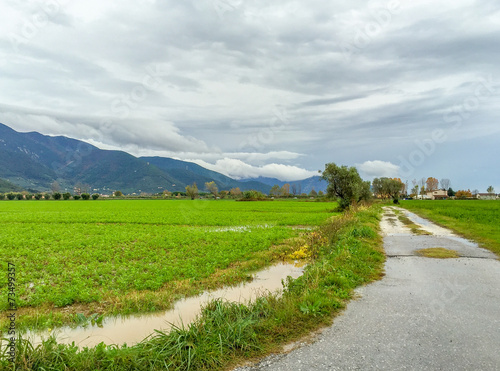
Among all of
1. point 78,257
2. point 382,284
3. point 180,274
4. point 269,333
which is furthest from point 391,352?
point 78,257

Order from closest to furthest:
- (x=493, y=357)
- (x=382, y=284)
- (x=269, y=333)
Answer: (x=493, y=357)
(x=269, y=333)
(x=382, y=284)

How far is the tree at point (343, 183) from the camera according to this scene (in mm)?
50188

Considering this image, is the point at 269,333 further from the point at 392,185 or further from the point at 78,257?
the point at 392,185

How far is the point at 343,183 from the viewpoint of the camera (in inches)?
1987

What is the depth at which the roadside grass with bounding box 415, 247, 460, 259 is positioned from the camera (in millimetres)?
13492

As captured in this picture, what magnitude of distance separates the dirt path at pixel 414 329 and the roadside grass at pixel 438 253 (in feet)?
9.31

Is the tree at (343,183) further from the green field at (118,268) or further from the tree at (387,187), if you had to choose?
the tree at (387,187)

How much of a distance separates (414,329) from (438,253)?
9858 millimetres

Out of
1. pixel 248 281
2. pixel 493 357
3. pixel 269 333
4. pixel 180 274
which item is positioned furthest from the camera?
pixel 180 274

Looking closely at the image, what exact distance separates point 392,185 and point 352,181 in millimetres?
78686

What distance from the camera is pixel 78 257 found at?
1538 cm

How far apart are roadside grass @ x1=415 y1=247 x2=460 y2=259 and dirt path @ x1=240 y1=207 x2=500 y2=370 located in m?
2.84

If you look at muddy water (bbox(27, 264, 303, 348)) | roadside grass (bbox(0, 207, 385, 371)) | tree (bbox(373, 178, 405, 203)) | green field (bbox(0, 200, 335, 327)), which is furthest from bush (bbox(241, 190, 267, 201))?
roadside grass (bbox(0, 207, 385, 371))

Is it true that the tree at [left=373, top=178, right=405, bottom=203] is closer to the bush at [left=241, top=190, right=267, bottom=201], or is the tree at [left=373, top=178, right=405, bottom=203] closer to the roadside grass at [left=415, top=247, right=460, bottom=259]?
the bush at [left=241, top=190, right=267, bottom=201]
